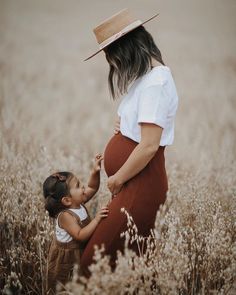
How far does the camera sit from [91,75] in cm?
1005

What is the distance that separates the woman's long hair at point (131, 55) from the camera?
2.69 metres

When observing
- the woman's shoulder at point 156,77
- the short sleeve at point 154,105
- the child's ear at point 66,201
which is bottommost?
the child's ear at point 66,201

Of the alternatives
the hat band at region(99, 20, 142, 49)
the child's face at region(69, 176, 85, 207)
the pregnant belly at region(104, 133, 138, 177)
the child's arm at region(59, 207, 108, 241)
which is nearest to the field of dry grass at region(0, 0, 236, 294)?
the child's arm at region(59, 207, 108, 241)

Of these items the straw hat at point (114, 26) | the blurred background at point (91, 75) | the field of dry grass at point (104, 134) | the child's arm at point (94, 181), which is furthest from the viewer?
the blurred background at point (91, 75)

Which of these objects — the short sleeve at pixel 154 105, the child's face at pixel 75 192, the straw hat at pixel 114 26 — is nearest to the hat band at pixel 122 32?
the straw hat at pixel 114 26

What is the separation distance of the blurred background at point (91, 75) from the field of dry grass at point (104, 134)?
29 mm

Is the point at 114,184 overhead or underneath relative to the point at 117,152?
underneath

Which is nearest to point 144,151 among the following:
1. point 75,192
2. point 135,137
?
point 135,137

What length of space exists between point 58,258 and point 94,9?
1018 centimetres

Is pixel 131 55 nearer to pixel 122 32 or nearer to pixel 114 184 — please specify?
pixel 122 32

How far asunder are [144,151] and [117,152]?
0.94ft

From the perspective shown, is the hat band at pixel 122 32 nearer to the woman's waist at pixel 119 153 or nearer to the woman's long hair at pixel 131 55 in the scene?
the woman's long hair at pixel 131 55

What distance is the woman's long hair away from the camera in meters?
2.69

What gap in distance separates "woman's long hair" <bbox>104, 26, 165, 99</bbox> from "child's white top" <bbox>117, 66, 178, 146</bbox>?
5 centimetres
